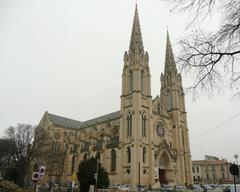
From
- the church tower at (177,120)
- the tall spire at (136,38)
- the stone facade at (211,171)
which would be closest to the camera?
the church tower at (177,120)

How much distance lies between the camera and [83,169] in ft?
109

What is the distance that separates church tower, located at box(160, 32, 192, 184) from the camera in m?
58.3

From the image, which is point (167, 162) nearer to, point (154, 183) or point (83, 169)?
point (154, 183)

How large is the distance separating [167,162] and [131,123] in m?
12.9

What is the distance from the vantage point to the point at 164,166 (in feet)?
184

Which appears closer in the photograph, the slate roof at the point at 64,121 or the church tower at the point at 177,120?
the church tower at the point at 177,120

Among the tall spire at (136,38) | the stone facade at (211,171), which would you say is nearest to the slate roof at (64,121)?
the tall spire at (136,38)

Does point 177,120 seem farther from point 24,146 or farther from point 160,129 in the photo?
point 24,146

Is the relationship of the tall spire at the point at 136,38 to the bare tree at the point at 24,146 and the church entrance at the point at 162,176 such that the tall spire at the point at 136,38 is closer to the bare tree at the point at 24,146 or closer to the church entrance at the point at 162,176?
the church entrance at the point at 162,176

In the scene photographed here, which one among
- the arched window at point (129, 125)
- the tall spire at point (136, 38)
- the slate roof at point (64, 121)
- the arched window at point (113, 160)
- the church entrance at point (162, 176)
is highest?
the tall spire at point (136, 38)

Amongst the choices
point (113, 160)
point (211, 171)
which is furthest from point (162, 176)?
point (211, 171)

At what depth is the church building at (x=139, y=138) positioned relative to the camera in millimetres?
50156

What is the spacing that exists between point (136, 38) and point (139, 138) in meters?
26.4

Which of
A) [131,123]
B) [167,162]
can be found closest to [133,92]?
[131,123]
